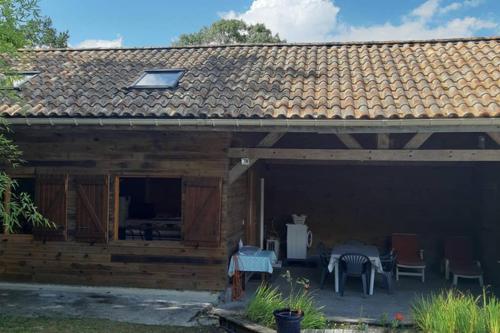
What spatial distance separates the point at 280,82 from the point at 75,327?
16.2 feet

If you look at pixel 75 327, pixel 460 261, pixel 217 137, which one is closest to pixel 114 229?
pixel 75 327

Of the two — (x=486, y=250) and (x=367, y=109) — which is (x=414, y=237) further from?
(x=367, y=109)

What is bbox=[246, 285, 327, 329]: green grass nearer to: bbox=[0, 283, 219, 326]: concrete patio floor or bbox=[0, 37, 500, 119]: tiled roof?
bbox=[0, 283, 219, 326]: concrete patio floor

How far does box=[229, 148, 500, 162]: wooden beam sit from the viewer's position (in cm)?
643

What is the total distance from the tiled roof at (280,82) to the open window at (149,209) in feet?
10.6

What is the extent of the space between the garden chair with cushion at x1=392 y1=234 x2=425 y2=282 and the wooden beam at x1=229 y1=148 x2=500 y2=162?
3.25 metres

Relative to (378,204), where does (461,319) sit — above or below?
below

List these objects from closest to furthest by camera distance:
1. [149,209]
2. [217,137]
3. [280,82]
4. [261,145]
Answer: [261,145], [217,137], [280,82], [149,209]

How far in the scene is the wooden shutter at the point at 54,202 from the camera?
7.66m

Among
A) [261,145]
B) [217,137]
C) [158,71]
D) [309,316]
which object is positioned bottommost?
[309,316]

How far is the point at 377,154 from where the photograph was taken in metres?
6.66

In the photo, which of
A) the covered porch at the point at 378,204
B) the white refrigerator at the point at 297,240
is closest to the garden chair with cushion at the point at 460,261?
the covered porch at the point at 378,204

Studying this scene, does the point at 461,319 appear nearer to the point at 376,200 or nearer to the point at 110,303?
the point at 110,303

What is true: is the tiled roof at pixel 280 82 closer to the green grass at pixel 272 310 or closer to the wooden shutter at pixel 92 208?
the wooden shutter at pixel 92 208
